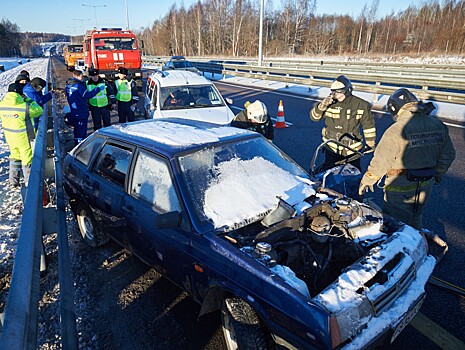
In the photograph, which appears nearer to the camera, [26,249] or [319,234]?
[26,249]

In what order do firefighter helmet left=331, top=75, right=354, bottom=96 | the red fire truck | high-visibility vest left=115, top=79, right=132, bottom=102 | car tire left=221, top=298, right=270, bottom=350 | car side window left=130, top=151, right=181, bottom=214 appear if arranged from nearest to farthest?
car tire left=221, top=298, right=270, bottom=350
car side window left=130, top=151, right=181, bottom=214
firefighter helmet left=331, top=75, right=354, bottom=96
high-visibility vest left=115, top=79, right=132, bottom=102
the red fire truck

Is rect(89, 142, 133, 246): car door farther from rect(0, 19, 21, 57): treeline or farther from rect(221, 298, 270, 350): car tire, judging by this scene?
rect(0, 19, 21, 57): treeline

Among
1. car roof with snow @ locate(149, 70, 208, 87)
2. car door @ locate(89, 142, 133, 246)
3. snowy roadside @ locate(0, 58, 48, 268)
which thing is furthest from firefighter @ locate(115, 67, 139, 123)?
car door @ locate(89, 142, 133, 246)

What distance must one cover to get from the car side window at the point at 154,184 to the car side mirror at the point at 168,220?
0.14 meters

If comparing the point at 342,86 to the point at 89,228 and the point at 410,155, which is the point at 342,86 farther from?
the point at 89,228

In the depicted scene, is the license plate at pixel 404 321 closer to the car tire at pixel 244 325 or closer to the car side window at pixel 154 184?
the car tire at pixel 244 325

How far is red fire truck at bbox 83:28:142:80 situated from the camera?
18541 millimetres

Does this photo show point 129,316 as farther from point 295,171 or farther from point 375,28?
point 375,28

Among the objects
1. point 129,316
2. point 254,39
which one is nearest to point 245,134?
point 129,316

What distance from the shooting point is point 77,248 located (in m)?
4.38

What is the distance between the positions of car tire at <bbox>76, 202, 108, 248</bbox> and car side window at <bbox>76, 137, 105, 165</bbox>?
1.89 feet

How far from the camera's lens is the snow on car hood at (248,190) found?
2.94 meters

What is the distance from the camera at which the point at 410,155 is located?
3.50m

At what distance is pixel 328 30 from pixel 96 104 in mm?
59836
